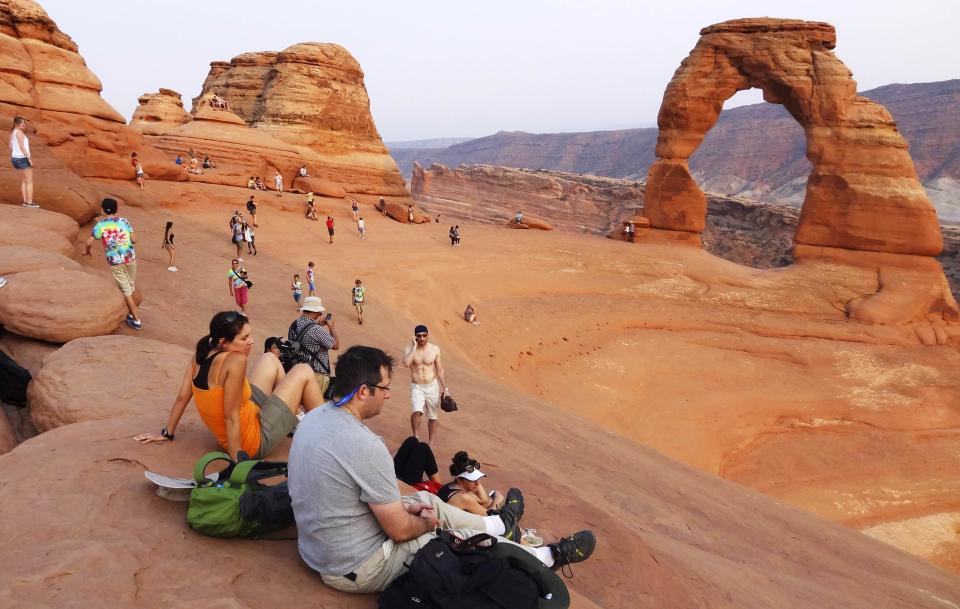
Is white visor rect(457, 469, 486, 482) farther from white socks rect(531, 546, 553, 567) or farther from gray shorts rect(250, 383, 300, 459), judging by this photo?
gray shorts rect(250, 383, 300, 459)

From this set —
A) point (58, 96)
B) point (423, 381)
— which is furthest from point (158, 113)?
point (423, 381)

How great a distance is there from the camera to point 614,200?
51.8 meters

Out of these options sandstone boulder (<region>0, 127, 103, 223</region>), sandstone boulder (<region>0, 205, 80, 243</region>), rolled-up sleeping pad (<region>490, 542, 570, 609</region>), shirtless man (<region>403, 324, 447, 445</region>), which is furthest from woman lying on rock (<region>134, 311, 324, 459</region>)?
sandstone boulder (<region>0, 127, 103, 223</region>)

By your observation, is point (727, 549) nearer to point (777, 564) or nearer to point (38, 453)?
point (777, 564)

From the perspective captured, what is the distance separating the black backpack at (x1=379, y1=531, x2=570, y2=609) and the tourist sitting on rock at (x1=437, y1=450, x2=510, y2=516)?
118cm

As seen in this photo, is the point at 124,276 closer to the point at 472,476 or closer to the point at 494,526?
the point at 472,476

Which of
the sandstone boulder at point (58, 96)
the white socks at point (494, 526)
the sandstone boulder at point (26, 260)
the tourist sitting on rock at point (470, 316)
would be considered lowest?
the tourist sitting on rock at point (470, 316)

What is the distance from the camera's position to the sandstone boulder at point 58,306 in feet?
21.3

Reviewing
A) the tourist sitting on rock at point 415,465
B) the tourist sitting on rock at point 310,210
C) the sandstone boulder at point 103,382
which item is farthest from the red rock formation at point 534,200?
the tourist sitting on rock at point 415,465

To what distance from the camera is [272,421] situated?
420cm

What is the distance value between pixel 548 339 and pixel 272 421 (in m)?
13.5

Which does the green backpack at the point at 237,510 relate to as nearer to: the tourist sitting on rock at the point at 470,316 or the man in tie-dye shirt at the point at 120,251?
the man in tie-dye shirt at the point at 120,251

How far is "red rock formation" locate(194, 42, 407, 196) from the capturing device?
96.2 ft

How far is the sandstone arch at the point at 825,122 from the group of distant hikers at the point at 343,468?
2343cm
